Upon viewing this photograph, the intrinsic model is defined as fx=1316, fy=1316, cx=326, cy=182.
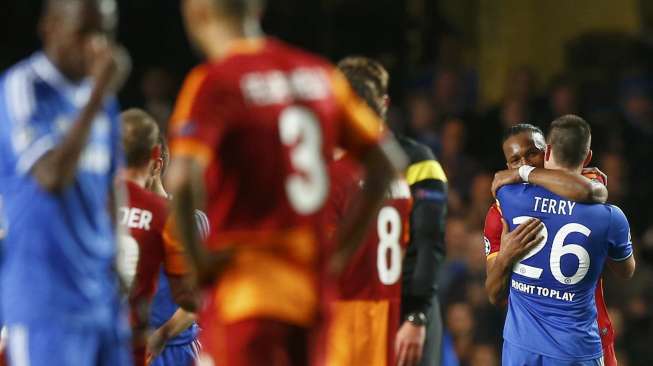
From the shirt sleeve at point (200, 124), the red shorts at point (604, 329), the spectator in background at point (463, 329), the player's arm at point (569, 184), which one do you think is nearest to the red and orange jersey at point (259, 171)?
the shirt sleeve at point (200, 124)

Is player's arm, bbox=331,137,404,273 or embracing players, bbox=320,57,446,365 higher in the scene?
player's arm, bbox=331,137,404,273

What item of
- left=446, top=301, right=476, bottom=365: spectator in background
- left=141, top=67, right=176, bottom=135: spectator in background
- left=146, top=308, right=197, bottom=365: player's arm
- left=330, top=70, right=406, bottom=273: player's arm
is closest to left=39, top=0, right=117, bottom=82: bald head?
left=330, top=70, right=406, bottom=273: player's arm

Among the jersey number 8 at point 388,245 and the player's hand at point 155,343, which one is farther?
the jersey number 8 at point 388,245

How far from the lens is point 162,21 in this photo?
1362 centimetres

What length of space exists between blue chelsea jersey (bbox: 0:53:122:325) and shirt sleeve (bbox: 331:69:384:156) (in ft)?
2.54

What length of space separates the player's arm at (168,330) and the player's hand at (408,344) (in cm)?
104

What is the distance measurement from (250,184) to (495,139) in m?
8.84

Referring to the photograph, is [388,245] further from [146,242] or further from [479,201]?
[479,201]

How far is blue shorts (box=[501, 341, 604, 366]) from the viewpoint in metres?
6.45

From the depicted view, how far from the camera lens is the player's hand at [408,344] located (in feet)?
20.4

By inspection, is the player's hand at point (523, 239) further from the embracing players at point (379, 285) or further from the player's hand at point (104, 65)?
the player's hand at point (104, 65)

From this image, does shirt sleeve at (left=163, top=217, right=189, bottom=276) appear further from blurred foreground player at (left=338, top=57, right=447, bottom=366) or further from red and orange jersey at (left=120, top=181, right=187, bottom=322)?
blurred foreground player at (left=338, top=57, right=447, bottom=366)

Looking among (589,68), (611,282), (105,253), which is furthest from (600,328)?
(589,68)

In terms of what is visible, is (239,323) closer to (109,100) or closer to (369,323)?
(109,100)
